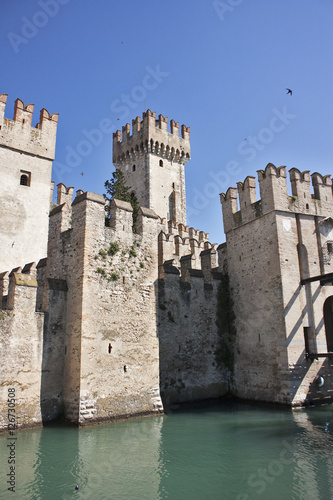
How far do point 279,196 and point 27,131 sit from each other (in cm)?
1245

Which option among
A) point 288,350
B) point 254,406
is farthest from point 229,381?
point 288,350

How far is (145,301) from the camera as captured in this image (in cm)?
1496

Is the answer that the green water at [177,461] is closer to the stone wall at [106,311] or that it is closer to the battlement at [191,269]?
the stone wall at [106,311]

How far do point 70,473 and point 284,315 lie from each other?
10.8 meters

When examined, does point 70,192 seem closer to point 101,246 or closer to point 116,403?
point 101,246

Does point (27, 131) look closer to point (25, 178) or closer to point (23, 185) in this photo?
point (25, 178)

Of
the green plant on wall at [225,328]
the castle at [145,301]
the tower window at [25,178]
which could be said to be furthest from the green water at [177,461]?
the tower window at [25,178]

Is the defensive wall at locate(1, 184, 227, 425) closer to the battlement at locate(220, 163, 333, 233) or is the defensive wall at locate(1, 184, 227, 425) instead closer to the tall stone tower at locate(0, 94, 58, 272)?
the tall stone tower at locate(0, 94, 58, 272)

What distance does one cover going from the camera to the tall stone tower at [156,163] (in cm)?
4094

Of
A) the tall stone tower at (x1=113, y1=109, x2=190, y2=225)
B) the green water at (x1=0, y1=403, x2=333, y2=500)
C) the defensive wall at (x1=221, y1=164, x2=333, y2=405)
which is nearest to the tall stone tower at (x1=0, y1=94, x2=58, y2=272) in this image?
the green water at (x1=0, y1=403, x2=333, y2=500)

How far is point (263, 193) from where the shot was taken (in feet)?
59.7

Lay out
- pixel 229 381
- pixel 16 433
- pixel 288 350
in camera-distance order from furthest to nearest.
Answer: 1. pixel 229 381
2. pixel 288 350
3. pixel 16 433

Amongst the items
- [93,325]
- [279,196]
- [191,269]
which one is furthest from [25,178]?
[279,196]

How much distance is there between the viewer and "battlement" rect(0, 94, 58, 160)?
18.4 metres
